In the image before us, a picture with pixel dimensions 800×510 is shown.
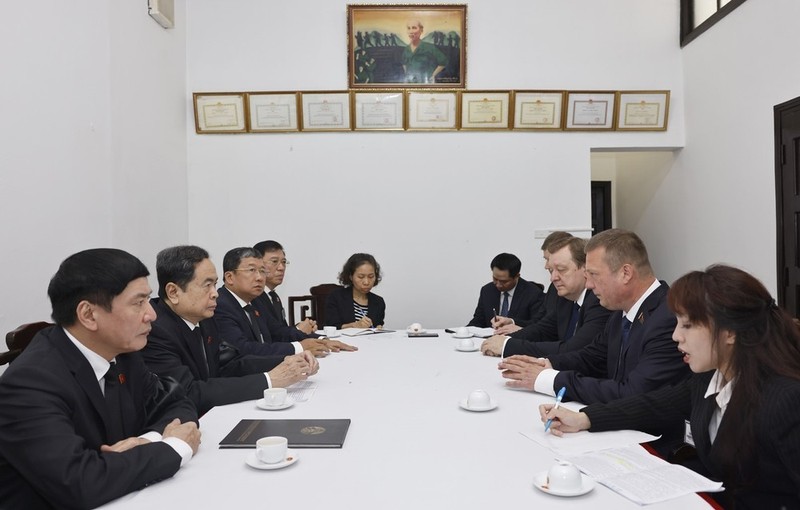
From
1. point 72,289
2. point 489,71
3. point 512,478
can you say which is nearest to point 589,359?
point 512,478

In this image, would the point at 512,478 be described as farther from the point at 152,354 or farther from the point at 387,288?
the point at 387,288

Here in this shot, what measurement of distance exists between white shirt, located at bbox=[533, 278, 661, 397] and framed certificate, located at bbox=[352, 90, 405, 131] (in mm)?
4067

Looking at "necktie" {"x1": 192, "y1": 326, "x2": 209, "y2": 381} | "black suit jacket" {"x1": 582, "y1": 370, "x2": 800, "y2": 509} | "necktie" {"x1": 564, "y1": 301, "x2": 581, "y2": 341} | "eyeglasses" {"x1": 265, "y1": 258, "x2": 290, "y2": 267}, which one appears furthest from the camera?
"eyeglasses" {"x1": 265, "y1": 258, "x2": 290, "y2": 267}

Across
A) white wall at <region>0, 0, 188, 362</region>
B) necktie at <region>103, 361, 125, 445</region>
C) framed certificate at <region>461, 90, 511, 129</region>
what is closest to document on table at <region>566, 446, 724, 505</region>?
necktie at <region>103, 361, 125, 445</region>

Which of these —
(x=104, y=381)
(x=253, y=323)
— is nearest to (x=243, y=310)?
(x=253, y=323)

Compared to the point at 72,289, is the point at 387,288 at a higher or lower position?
lower

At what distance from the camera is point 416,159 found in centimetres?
618

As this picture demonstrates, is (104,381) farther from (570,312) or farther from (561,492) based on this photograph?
(570,312)

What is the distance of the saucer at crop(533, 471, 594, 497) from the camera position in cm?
137

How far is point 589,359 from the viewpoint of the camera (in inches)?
114

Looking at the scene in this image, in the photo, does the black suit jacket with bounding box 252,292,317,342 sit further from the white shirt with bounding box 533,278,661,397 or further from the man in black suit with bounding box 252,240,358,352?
the white shirt with bounding box 533,278,661,397

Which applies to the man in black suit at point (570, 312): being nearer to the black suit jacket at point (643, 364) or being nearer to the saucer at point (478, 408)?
the black suit jacket at point (643, 364)

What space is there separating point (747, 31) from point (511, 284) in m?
2.77

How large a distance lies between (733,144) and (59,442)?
544cm
